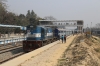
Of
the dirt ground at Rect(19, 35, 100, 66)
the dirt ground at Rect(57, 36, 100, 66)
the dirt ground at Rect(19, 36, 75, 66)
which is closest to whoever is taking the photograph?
the dirt ground at Rect(57, 36, 100, 66)

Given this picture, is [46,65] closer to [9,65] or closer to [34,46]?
[9,65]

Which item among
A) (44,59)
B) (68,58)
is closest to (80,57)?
Answer: (68,58)

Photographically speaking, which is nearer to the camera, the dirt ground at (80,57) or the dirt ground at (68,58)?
the dirt ground at (80,57)

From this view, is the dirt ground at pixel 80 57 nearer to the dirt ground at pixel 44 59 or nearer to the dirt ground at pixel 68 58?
the dirt ground at pixel 68 58

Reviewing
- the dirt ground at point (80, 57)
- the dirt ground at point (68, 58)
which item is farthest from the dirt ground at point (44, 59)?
the dirt ground at point (80, 57)

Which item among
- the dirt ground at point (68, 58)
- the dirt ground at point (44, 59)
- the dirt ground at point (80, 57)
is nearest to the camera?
the dirt ground at point (80, 57)

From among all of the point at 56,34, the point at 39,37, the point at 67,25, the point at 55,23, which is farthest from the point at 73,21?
the point at 39,37

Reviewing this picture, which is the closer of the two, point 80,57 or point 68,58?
point 80,57

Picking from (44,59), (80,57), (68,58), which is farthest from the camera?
(44,59)

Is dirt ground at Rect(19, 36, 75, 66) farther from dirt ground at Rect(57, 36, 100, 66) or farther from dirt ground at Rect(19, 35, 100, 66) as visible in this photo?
dirt ground at Rect(57, 36, 100, 66)

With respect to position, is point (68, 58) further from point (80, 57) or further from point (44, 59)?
point (44, 59)

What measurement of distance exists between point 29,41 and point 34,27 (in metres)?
2.11

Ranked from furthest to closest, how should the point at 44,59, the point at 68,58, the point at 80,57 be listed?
the point at 44,59, the point at 68,58, the point at 80,57

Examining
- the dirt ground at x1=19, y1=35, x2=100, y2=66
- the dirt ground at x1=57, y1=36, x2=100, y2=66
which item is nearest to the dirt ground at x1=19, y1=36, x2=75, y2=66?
the dirt ground at x1=19, y1=35, x2=100, y2=66
